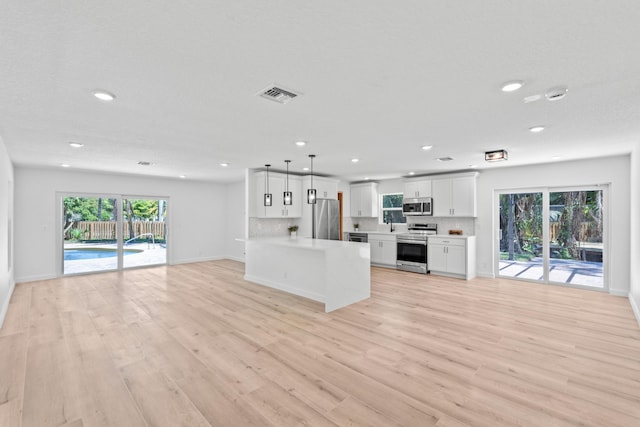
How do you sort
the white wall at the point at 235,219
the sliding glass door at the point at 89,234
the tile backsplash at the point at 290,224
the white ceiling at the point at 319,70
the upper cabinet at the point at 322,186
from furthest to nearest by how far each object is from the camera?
the white wall at the point at 235,219
the upper cabinet at the point at 322,186
the sliding glass door at the point at 89,234
the tile backsplash at the point at 290,224
the white ceiling at the point at 319,70

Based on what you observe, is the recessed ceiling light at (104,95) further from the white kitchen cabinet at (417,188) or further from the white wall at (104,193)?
the white kitchen cabinet at (417,188)

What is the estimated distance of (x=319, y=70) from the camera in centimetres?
209

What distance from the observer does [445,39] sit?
1.72 meters

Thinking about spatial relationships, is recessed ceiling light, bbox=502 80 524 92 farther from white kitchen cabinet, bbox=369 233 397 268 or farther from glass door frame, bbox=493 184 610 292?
white kitchen cabinet, bbox=369 233 397 268

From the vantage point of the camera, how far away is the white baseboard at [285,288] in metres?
5.00

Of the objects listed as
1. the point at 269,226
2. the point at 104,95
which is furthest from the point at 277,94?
the point at 269,226

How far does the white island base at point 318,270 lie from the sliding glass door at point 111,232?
3900mm

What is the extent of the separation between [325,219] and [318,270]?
2.66 metres

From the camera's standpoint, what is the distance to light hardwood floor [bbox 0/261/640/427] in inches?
84.5

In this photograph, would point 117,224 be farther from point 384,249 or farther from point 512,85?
point 512,85

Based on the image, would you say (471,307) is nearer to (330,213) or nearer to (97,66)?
(330,213)

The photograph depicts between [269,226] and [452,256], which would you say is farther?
[269,226]

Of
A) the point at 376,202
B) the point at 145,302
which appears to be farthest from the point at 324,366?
the point at 376,202

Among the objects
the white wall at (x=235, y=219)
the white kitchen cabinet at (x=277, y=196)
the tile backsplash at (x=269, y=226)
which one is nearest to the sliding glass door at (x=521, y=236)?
the white kitchen cabinet at (x=277, y=196)
